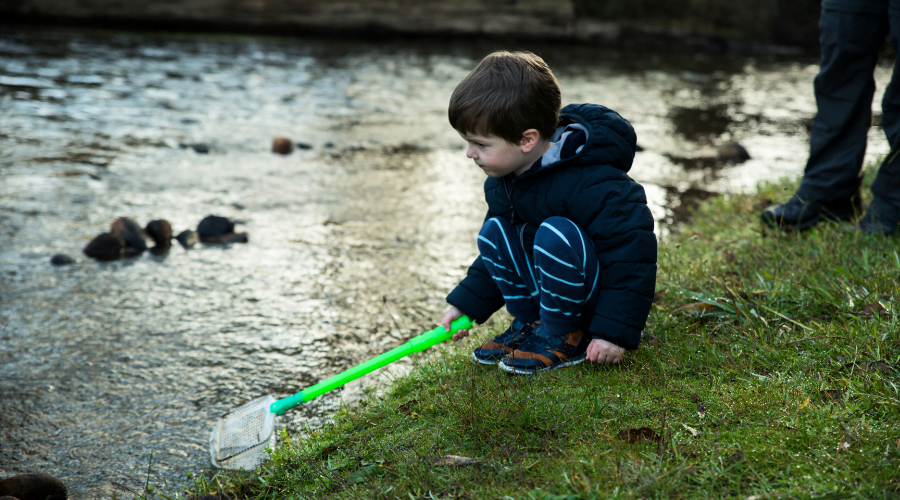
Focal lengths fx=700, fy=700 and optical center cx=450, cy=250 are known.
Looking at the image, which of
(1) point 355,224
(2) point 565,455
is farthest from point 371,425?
(1) point 355,224

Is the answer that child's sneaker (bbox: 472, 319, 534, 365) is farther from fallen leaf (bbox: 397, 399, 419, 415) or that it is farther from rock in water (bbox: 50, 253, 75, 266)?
rock in water (bbox: 50, 253, 75, 266)

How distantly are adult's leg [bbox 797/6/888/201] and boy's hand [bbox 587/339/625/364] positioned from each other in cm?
174

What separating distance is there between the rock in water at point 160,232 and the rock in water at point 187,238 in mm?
58

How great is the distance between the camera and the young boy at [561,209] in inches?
80.7

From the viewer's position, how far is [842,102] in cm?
318

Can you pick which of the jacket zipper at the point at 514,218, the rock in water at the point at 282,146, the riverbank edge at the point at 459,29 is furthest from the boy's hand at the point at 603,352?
the riverbank edge at the point at 459,29

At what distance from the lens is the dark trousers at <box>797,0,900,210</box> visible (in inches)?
116

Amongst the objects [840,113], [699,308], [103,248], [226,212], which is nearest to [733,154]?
[840,113]

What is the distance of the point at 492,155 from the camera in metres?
2.14

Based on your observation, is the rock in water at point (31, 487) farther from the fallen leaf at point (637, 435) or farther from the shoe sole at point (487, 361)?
the fallen leaf at point (637, 435)

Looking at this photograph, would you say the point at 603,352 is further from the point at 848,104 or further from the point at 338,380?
the point at 848,104

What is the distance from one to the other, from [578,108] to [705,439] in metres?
1.08

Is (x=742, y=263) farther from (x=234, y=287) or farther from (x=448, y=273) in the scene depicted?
(x=234, y=287)

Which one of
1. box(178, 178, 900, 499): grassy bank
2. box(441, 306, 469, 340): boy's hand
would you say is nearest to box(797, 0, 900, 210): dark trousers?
box(178, 178, 900, 499): grassy bank
